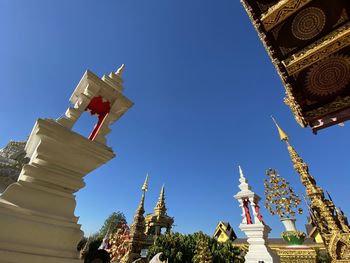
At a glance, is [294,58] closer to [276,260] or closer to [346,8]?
[346,8]

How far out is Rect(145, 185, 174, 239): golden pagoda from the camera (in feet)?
117

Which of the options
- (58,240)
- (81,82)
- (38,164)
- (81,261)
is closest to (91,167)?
(38,164)

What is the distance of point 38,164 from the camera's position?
235 cm

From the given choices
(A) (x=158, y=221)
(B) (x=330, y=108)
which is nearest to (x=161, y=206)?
(A) (x=158, y=221)

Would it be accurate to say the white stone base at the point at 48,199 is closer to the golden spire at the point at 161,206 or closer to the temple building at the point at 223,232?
the temple building at the point at 223,232

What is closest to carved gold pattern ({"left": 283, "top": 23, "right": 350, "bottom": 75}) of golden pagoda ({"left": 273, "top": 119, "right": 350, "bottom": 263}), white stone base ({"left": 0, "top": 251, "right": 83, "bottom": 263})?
white stone base ({"left": 0, "top": 251, "right": 83, "bottom": 263})

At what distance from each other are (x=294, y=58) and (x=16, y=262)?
615cm

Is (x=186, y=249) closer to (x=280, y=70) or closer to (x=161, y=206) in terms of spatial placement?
(x=161, y=206)

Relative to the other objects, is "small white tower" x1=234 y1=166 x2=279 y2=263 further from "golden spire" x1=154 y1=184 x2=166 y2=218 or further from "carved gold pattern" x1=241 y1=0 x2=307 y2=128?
"golden spire" x1=154 y1=184 x2=166 y2=218

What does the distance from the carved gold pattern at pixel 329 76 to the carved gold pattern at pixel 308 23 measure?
2.35 feet

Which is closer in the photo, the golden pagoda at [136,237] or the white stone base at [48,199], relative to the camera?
the white stone base at [48,199]

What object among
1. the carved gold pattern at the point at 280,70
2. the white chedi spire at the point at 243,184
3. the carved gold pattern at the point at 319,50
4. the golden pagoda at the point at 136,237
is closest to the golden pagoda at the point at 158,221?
the golden pagoda at the point at 136,237

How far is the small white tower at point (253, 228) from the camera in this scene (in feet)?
17.7

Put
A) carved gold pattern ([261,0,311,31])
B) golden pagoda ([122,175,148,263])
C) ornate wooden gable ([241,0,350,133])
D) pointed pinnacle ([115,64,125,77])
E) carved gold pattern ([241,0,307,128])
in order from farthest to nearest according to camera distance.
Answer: golden pagoda ([122,175,148,263]) < carved gold pattern ([241,0,307,128]) < ornate wooden gable ([241,0,350,133]) < carved gold pattern ([261,0,311,31]) < pointed pinnacle ([115,64,125,77])
